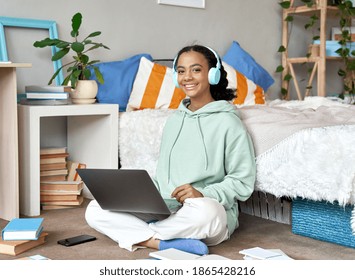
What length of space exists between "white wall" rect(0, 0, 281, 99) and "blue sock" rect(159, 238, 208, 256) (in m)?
1.34

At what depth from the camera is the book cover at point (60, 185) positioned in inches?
106

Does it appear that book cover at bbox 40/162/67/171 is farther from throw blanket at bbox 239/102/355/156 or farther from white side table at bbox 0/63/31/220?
throw blanket at bbox 239/102/355/156

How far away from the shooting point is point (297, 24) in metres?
4.21

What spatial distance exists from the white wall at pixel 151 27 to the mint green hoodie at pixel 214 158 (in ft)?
3.53

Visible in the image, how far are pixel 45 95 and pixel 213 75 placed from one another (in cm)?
86

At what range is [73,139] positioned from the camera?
3.04 metres

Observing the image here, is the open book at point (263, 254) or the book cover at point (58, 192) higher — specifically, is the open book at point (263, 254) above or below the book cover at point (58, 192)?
below

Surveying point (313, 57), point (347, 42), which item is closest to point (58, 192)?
point (313, 57)

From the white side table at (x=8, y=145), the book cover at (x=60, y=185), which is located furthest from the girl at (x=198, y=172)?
the book cover at (x=60, y=185)

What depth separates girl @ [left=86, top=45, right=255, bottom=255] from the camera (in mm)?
1967

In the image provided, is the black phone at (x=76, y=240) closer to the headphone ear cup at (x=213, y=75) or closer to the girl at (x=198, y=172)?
the girl at (x=198, y=172)
